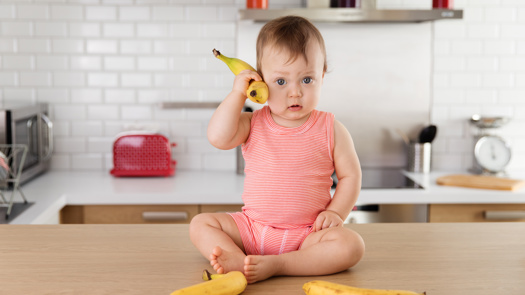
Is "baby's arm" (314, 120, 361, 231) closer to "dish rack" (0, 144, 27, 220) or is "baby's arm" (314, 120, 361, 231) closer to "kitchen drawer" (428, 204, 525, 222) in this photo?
"dish rack" (0, 144, 27, 220)

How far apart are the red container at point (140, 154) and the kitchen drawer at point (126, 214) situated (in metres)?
0.37

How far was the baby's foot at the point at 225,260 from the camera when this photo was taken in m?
0.98

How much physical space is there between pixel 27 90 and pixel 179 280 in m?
2.39

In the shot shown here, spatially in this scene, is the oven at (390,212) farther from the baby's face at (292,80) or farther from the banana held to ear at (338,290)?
the banana held to ear at (338,290)

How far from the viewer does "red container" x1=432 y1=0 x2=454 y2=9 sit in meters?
2.81

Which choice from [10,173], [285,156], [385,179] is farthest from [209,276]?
[385,179]

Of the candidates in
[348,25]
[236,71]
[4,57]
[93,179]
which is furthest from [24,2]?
[236,71]

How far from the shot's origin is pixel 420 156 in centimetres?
301

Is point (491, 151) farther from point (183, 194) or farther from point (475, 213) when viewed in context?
point (183, 194)

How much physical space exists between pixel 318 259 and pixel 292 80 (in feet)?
1.07

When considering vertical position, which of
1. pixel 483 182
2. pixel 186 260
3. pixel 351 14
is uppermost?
pixel 351 14

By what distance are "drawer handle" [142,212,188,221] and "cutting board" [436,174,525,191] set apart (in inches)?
45.8

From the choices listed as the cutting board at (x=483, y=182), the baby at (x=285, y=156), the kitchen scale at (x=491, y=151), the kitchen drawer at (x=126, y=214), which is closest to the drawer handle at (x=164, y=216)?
the kitchen drawer at (x=126, y=214)

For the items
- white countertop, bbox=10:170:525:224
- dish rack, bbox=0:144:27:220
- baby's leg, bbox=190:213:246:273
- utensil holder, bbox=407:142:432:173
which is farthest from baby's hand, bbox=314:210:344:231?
utensil holder, bbox=407:142:432:173
